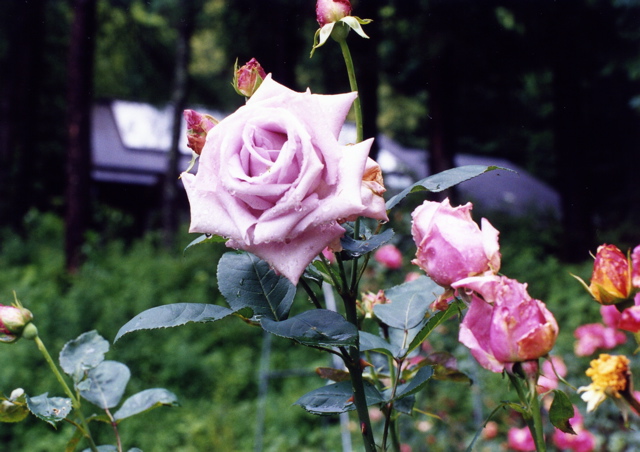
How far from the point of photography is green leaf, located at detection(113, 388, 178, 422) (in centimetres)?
45

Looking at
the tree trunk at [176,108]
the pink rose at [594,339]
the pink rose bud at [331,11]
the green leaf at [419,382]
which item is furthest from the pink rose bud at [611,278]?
the tree trunk at [176,108]

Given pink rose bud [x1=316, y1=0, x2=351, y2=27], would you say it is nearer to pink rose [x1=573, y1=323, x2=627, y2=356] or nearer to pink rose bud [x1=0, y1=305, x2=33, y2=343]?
pink rose bud [x1=0, y1=305, x2=33, y2=343]

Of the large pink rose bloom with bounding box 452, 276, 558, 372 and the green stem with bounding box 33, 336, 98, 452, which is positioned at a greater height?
the large pink rose bloom with bounding box 452, 276, 558, 372

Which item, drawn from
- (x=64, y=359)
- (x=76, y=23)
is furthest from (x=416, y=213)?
(x=76, y=23)

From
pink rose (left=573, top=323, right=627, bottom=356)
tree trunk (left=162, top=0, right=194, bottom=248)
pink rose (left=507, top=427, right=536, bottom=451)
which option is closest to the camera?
pink rose (left=507, top=427, right=536, bottom=451)

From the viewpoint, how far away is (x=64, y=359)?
440 mm

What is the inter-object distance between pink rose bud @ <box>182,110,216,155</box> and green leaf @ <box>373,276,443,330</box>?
0.18 m

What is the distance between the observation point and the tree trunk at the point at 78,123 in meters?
4.59

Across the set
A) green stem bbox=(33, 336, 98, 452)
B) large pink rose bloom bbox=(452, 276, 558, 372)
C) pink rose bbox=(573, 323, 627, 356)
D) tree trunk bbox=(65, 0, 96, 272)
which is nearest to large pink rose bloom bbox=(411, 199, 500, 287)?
large pink rose bloom bbox=(452, 276, 558, 372)

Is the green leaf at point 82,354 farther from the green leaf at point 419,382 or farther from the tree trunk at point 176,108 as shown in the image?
the tree trunk at point 176,108

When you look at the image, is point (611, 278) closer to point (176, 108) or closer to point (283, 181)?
point (283, 181)

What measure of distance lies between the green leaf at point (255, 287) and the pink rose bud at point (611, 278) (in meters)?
0.18

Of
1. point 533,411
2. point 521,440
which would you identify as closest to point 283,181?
point 533,411

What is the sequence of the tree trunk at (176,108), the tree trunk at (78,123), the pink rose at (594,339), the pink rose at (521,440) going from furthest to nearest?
the tree trunk at (176,108)
the tree trunk at (78,123)
the pink rose at (594,339)
the pink rose at (521,440)
